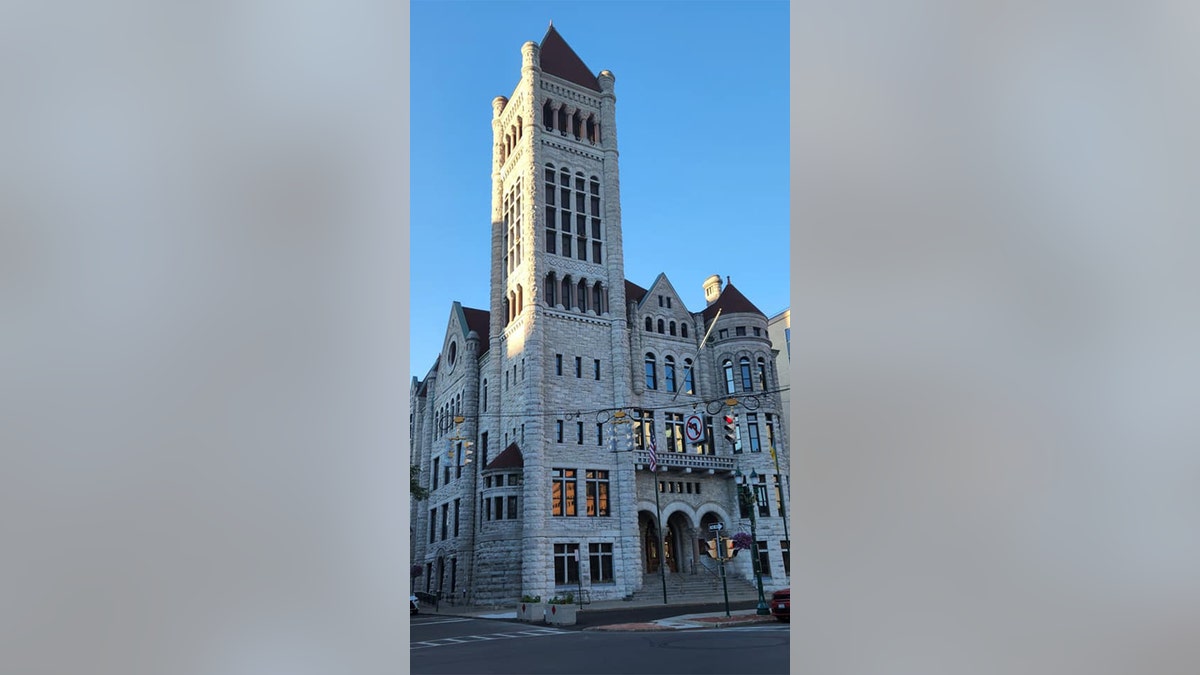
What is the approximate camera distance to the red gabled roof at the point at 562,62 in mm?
5473

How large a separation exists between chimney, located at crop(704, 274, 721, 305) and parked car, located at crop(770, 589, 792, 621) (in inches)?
92.0

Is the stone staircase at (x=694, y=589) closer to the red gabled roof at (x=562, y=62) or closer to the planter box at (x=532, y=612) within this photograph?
the planter box at (x=532, y=612)

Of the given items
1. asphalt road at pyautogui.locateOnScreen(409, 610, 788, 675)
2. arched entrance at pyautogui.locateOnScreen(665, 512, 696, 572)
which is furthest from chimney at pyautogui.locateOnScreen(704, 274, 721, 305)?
asphalt road at pyautogui.locateOnScreen(409, 610, 788, 675)

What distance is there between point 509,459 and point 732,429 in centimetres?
183

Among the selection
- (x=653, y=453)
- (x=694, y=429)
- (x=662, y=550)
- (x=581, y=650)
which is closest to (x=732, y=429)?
(x=694, y=429)

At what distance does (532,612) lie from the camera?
4.81 meters

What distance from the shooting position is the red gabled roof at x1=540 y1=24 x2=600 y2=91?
5.47 meters

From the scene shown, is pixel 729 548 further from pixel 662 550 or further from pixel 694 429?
pixel 694 429

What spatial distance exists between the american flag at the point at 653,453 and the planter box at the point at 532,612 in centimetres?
129

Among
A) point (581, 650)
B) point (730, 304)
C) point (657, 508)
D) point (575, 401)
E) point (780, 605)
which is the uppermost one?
point (730, 304)
